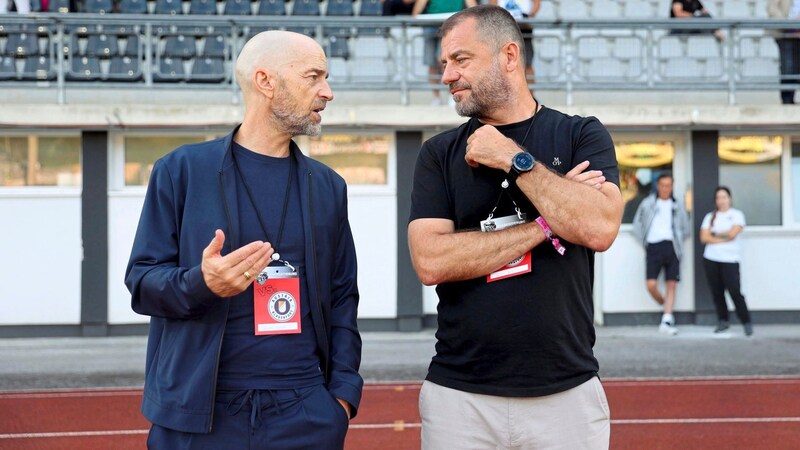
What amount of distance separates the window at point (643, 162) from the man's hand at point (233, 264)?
1409 centimetres

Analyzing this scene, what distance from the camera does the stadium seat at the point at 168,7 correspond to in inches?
688

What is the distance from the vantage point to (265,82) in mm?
3645

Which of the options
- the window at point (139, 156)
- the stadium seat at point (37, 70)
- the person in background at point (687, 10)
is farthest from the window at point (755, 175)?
the stadium seat at point (37, 70)

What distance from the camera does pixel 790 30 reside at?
16297 mm

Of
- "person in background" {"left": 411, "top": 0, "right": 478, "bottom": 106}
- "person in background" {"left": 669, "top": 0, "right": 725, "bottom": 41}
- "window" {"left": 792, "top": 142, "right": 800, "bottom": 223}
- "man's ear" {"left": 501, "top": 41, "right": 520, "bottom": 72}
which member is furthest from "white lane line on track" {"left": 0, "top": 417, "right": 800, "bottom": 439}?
"person in background" {"left": 669, "top": 0, "right": 725, "bottom": 41}

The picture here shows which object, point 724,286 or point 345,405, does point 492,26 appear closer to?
point 345,405

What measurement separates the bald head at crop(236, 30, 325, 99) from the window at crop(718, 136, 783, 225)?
14210mm

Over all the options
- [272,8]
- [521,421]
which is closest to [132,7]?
[272,8]

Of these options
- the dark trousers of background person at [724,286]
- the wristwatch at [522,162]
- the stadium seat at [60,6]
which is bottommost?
the dark trousers of background person at [724,286]

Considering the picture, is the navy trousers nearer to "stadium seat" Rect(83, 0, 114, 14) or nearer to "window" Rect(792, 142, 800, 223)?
"window" Rect(792, 142, 800, 223)

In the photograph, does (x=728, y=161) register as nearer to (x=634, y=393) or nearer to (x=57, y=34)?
(x=634, y=393)

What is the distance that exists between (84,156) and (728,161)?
32.8ft

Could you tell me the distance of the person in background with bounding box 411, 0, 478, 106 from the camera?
52.6ft

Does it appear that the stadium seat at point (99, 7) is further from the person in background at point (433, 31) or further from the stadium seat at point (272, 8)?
the person in background at point (433, 31)
